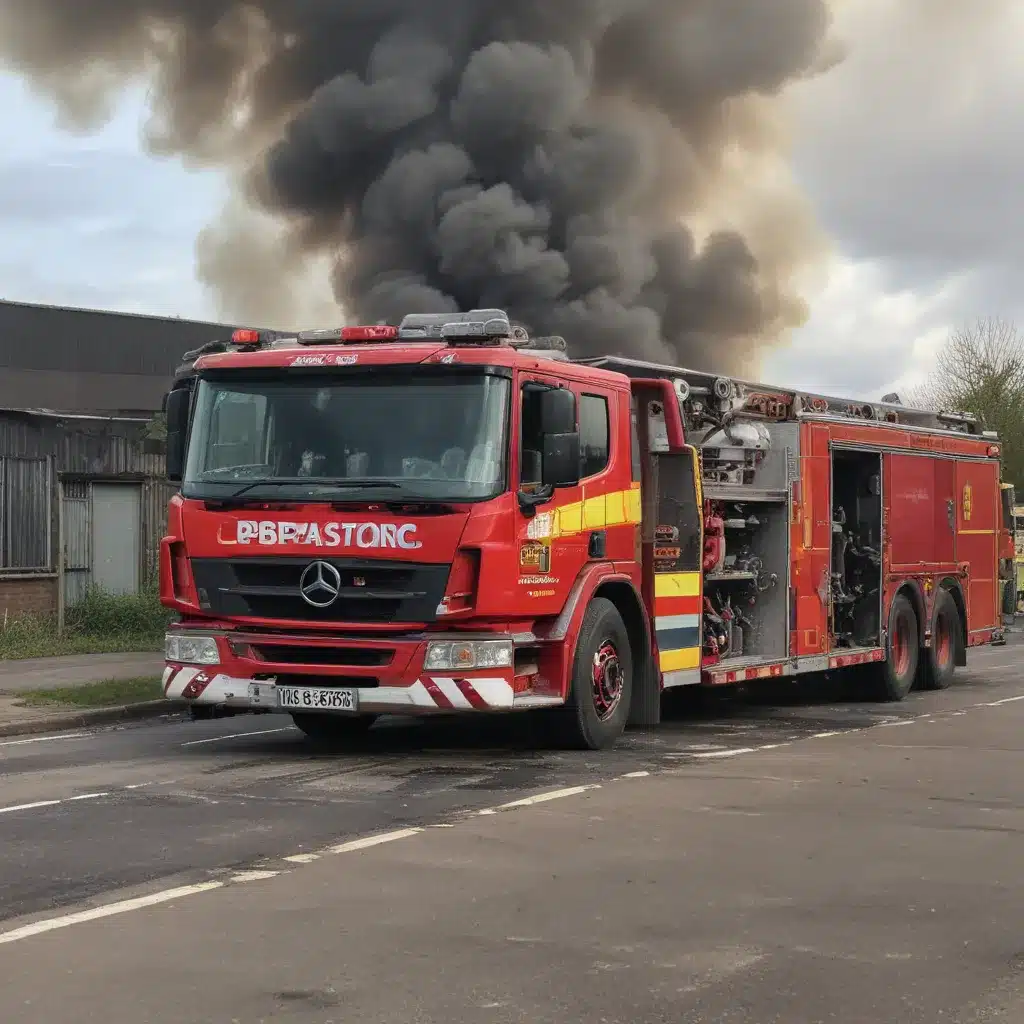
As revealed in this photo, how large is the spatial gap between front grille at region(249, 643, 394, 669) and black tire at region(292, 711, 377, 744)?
5.41 ft

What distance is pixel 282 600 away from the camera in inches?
403

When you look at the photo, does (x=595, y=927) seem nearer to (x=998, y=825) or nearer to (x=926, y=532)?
(x=998, y=825)

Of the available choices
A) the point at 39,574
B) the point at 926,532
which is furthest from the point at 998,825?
the point at 39,574

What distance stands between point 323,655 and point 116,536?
12742 millimetres

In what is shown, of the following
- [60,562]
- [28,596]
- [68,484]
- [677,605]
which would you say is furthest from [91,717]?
[68,484]

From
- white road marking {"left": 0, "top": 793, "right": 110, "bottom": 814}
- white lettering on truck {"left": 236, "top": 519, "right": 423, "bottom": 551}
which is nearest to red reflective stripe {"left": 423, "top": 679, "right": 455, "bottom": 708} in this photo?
white lettering on truck {"left": 236, "top": 519, "right": 423, "bottom": 551}

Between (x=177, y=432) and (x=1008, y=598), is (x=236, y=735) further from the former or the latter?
(x=1008, y=598)

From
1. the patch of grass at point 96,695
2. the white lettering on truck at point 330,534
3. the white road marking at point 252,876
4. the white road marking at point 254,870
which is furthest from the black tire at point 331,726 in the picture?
the white road marking at point 252,876

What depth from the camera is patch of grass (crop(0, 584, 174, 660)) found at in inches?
779

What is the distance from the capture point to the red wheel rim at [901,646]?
1571 cm

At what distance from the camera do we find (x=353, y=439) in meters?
10.3

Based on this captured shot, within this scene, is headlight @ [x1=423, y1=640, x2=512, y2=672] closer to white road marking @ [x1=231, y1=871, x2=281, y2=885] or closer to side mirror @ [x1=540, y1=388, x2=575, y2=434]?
side mirror @ [x1=540, y1=388, x2=575, y2=434]

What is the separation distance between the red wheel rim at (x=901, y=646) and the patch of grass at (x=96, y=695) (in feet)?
22.3

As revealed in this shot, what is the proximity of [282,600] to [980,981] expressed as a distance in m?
6.00
